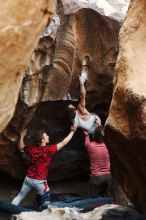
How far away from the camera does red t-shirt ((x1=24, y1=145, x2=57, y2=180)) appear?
7312 mm

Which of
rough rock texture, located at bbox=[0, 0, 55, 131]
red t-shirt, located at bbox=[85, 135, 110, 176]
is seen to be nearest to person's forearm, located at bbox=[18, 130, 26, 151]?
red t-shirt, located at bbox=[85, 135, 110, 176]

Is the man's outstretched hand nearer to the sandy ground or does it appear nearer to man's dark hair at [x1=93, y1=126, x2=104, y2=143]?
man's dark hair at [x1=93, y1=126, x2=104, y2=143]

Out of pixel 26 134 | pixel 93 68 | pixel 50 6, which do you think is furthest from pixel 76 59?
pixel 50 6

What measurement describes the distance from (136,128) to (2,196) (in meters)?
4.32

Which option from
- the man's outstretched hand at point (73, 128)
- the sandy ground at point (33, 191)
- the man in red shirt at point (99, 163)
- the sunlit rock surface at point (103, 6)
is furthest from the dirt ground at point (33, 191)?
the sunlit rock surface at point (103, 6)

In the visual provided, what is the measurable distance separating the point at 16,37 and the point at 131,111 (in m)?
1.47

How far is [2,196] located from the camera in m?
8.41

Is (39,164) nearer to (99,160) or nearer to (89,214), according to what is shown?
(99,160)

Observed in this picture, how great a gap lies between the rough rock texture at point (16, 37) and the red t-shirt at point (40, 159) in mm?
3836

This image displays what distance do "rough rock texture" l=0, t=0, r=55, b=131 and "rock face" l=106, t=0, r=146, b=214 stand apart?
119 cm

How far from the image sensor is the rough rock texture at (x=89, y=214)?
546cm

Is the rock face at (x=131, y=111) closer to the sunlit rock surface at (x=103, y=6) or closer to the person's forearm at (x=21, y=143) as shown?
the sunlit rock surface at (x=103, y=6)

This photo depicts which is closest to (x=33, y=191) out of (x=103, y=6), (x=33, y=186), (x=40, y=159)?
A: (x=33, y=186)

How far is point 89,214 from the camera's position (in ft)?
19.3
